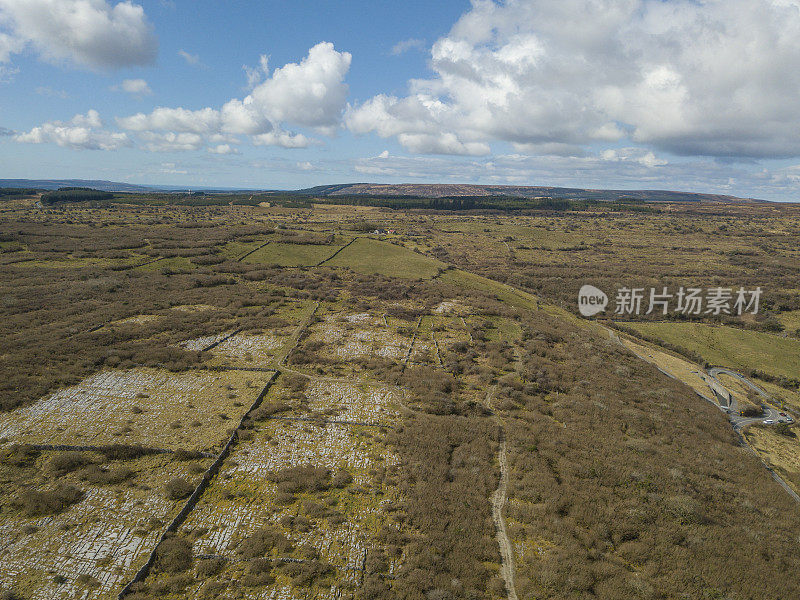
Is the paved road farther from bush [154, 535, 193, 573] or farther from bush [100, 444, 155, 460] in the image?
bush [100, 444, 155, 460]

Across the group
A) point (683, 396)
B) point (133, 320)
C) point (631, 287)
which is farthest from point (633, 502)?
point (631, 287)

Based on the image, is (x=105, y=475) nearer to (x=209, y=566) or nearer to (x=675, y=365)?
(x=209, y=566)

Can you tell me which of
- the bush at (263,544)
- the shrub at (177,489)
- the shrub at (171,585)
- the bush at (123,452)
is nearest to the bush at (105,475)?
the bush at (123,452)

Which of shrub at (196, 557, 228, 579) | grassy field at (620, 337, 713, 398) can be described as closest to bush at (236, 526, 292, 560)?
shrub at (196, 557, 228, 579)

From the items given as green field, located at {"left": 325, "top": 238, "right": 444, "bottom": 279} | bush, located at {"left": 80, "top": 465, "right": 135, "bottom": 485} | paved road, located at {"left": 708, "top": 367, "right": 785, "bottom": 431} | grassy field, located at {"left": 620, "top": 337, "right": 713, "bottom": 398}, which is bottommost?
paved road, located at {"left": 708, "top": 367, "right": 785, "bottom": 431}

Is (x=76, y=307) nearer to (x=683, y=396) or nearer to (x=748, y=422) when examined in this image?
(x=683, y=396)

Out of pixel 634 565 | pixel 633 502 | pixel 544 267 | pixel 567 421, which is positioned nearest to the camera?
pixel 634 565

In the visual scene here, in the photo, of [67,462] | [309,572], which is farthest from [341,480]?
[67,462]
